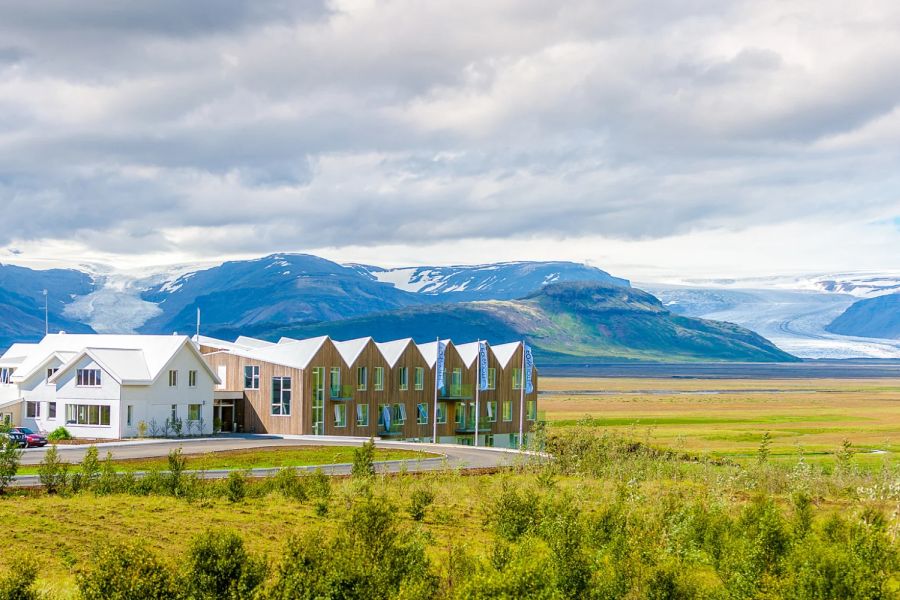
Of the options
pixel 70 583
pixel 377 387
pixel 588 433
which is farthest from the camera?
pixel 377 387

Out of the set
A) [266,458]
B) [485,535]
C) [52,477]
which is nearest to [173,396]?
[266,458]

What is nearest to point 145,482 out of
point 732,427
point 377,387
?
point 377,387

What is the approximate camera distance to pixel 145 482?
47.2 m

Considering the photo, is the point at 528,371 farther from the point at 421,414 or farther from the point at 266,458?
the point at 266,458

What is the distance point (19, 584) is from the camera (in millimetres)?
22578

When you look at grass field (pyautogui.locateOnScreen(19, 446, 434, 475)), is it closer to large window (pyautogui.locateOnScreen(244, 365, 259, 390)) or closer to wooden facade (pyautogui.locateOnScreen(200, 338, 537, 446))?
wooden facade (pyautogui.locateOnScreen(200, 338, 537, 446))

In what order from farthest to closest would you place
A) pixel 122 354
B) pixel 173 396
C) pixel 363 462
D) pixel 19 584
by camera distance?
pixel 122 354, pixel 173 396, pixel 363 462, pixel 19 584

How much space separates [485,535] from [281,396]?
182ft

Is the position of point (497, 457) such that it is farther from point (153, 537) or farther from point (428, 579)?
point (428, 579)

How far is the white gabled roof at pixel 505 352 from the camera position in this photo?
10706 cm

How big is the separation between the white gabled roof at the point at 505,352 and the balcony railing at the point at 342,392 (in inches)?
715

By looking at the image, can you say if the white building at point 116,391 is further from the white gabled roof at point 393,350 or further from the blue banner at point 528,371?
the blue banner at point 528,371

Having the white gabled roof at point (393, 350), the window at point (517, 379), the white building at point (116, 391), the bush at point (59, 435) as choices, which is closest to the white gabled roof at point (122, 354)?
the white building at point (116, 391)

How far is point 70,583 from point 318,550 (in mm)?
8647
